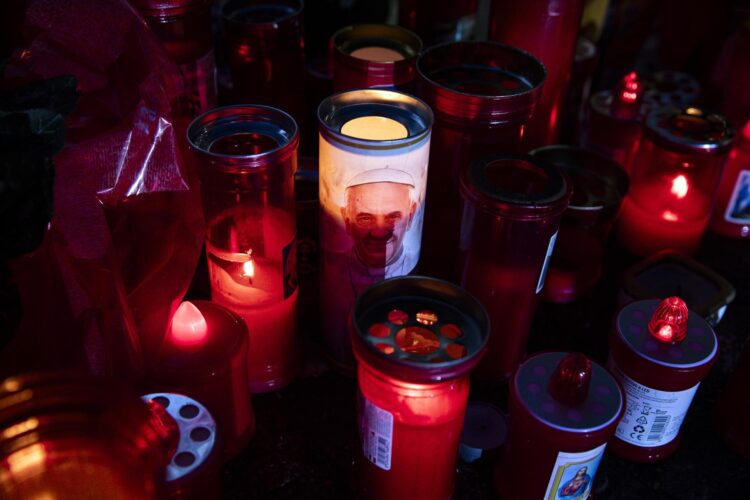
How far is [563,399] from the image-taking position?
75 centimetres

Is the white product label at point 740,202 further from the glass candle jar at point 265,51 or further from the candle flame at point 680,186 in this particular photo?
the glass candle jar at point 265,51

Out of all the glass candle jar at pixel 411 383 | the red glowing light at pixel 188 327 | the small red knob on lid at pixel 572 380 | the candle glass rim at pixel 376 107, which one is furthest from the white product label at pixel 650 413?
the red glowing light at pixel 188 327

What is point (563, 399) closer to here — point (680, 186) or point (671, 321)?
point (671, 321)

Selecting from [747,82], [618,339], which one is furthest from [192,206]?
[747,82]

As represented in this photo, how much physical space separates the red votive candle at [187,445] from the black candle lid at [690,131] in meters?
0.78

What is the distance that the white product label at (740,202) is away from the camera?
1.19m

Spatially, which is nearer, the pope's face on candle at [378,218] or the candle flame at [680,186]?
the pope's face on candle at [378,218]

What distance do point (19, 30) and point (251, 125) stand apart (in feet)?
0.94

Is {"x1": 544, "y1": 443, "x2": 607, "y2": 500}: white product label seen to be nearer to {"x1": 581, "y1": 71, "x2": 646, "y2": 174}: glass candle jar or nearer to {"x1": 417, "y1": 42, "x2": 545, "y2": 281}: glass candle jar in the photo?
{"x1": 417, "y1": 42, "x2": 545, "y2": 281}: glass candle jar

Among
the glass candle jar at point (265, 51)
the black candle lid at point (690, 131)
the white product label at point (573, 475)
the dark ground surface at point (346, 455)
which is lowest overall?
the dark ground surface at point (346, 455)

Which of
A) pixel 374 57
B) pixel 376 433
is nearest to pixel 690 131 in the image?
pixel 374 57

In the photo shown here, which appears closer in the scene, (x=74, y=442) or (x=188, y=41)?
(x=74, y=442)

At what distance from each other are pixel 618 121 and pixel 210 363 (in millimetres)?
823

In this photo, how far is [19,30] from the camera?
0.83 metres
